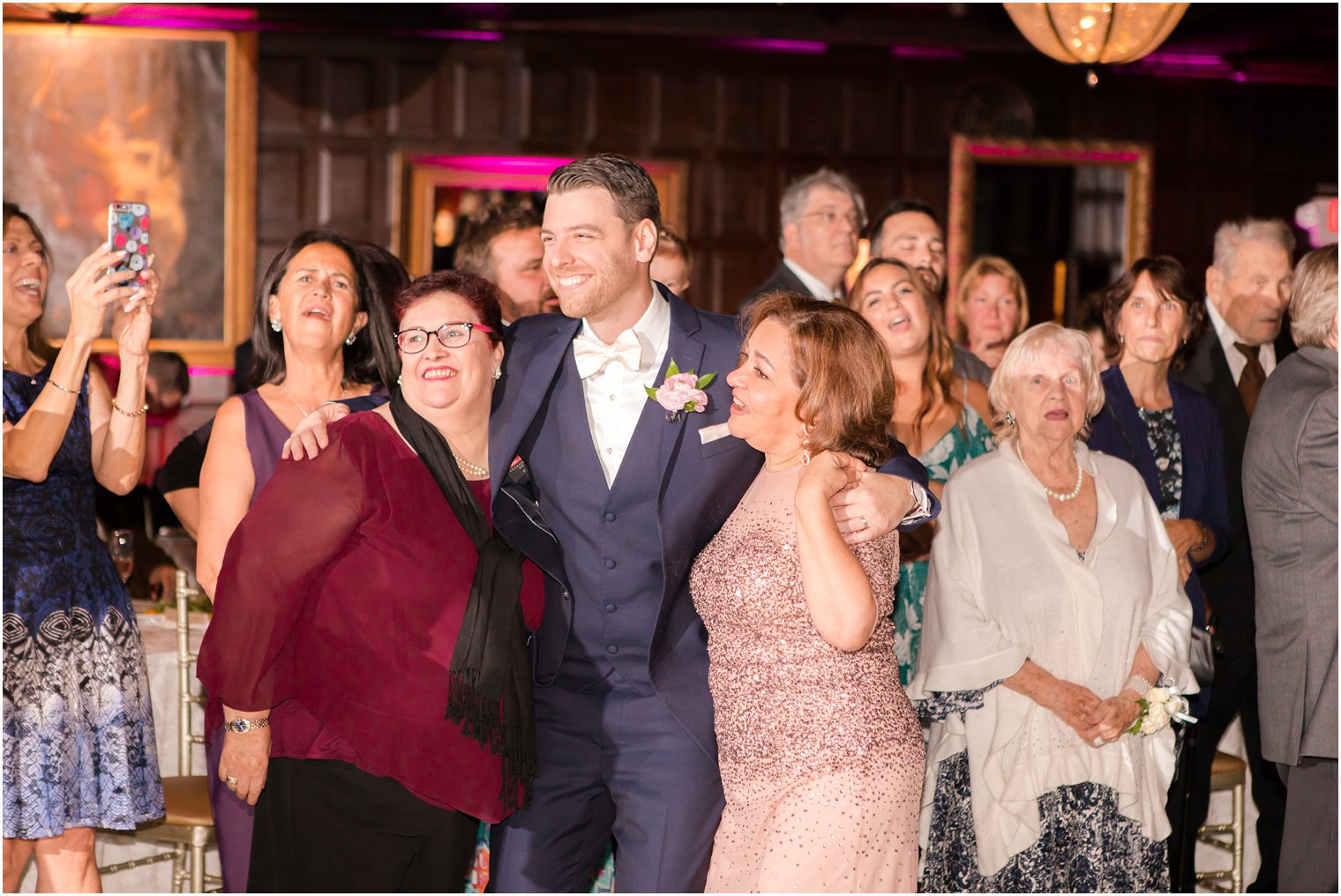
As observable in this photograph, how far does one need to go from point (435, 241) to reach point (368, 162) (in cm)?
66

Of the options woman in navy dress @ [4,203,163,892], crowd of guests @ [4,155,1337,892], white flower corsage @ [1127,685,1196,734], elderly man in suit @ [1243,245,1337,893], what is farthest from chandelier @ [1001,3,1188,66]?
woman in navy dress @ [4,203,163,892]

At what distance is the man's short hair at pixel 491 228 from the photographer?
3.97 m

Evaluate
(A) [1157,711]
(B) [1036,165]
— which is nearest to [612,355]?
(A) [1157,711]

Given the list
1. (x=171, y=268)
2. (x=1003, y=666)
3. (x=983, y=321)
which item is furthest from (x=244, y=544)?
(x=171, y=268)

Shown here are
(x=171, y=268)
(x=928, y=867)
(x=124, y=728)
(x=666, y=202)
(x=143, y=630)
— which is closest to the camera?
(x=124, y=728)

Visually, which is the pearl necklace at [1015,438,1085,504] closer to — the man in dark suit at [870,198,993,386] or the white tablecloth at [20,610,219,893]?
the man in dark suit at [870,198,993,386]

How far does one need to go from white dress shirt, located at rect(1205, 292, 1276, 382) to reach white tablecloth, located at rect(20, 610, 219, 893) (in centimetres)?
338

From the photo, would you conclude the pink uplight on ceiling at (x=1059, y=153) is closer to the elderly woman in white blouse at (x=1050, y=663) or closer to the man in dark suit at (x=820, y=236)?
the man in dark suit at (x=820, y=236)

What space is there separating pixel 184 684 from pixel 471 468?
1569mm

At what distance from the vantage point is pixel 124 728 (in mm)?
3092

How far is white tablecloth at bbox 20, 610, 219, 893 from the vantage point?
3832mm

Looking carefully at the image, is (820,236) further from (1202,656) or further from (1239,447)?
(1202,656)

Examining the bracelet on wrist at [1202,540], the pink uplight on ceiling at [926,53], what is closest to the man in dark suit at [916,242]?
the bracelet on wrist at [1202,540]

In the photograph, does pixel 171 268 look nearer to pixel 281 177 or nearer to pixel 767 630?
pixel 281 177
